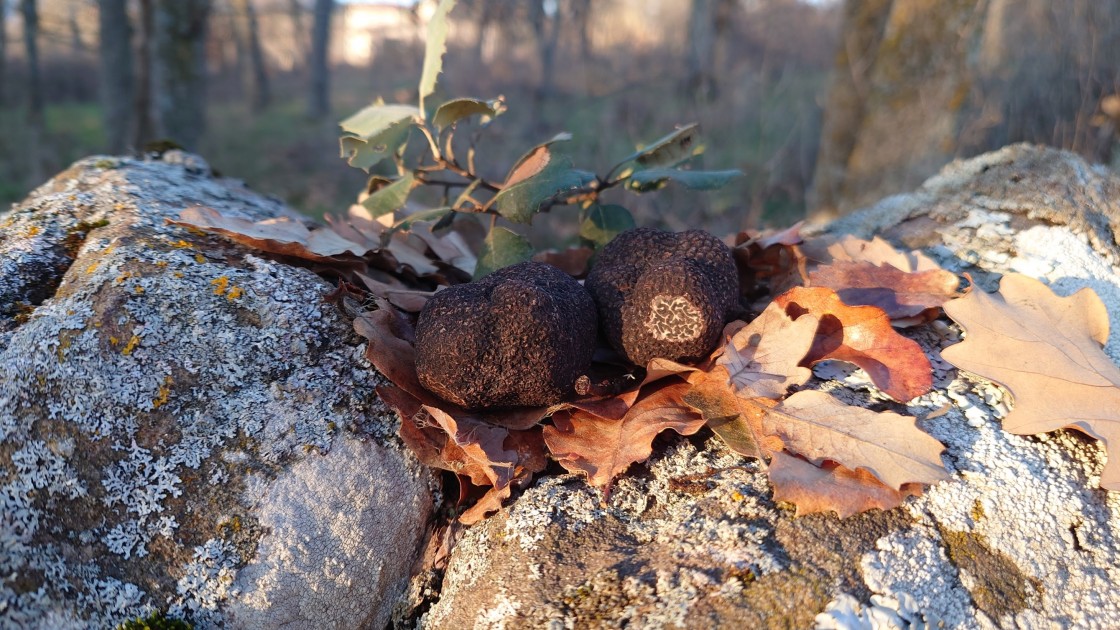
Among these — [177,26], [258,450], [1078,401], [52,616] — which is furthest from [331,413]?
[177,26]

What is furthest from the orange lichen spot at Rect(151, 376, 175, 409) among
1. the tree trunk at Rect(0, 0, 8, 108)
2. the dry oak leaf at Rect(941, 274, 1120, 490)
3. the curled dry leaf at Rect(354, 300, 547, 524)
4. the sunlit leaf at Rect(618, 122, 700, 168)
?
the tree trunk at Rect(0, 0, 8, 108)

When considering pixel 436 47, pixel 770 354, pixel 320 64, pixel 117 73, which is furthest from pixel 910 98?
pixel 320 64

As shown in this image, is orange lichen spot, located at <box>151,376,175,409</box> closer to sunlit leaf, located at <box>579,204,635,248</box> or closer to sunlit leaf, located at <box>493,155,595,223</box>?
sunlit leaf, located at <box>493,155,595,223</box>

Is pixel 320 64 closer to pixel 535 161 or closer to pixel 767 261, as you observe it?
pixel 535 161

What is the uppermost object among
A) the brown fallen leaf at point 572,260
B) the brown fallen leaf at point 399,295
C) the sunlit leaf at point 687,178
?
the sunlit leaf at point 687,178

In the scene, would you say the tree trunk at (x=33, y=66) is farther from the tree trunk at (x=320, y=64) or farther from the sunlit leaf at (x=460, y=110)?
the sunlit leaf at (x=460, y=110)

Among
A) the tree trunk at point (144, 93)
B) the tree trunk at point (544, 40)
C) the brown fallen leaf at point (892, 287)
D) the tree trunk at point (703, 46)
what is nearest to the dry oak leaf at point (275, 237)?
the brown fallen leaf at point (892, 287)

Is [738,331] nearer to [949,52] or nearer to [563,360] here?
[563,360]
